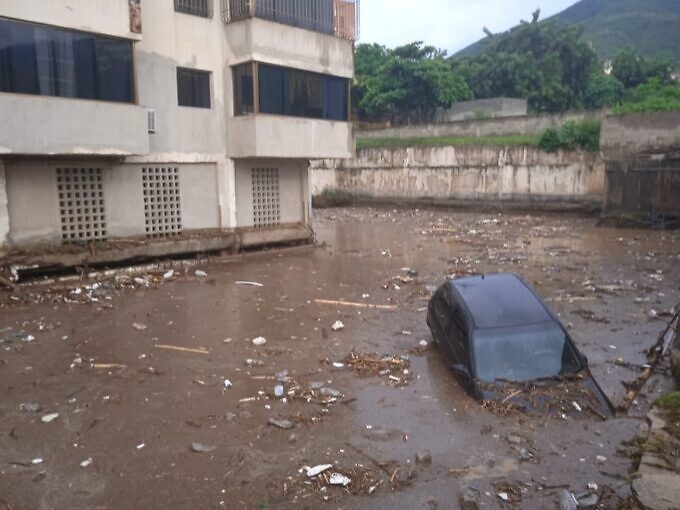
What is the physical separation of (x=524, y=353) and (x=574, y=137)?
79.6ft

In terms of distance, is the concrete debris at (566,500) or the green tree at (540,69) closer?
the concrete debris at (566,500)

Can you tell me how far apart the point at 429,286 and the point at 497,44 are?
3870 centimetres

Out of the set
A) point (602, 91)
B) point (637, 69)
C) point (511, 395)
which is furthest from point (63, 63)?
point (637, 69)

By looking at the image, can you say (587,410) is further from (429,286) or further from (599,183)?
(599,183)

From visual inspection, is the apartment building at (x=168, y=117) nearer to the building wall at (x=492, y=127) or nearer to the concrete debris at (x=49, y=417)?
the concrete debris at (x=49, y=417)

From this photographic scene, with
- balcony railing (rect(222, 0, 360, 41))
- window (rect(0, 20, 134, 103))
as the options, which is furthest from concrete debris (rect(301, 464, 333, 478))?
balcony railing (rect(222, 0, 360, 41))

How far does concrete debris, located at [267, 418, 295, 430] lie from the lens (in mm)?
5978

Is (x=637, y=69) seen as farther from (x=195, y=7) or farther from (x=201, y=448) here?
(x=201, y=448)

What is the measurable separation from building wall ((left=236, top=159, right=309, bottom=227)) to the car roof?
35.7 ft

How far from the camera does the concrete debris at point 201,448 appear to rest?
5.53 m

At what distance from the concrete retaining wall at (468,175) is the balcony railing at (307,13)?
1456 centimetres

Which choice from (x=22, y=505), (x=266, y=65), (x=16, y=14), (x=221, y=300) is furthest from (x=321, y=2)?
(x=22, y=505)

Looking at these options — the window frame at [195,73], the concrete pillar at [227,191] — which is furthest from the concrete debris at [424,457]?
the window frame at [195,73]

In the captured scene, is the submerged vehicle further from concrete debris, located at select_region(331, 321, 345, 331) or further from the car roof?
concrete debris, located at select_region(331, 321, 345, 331)
